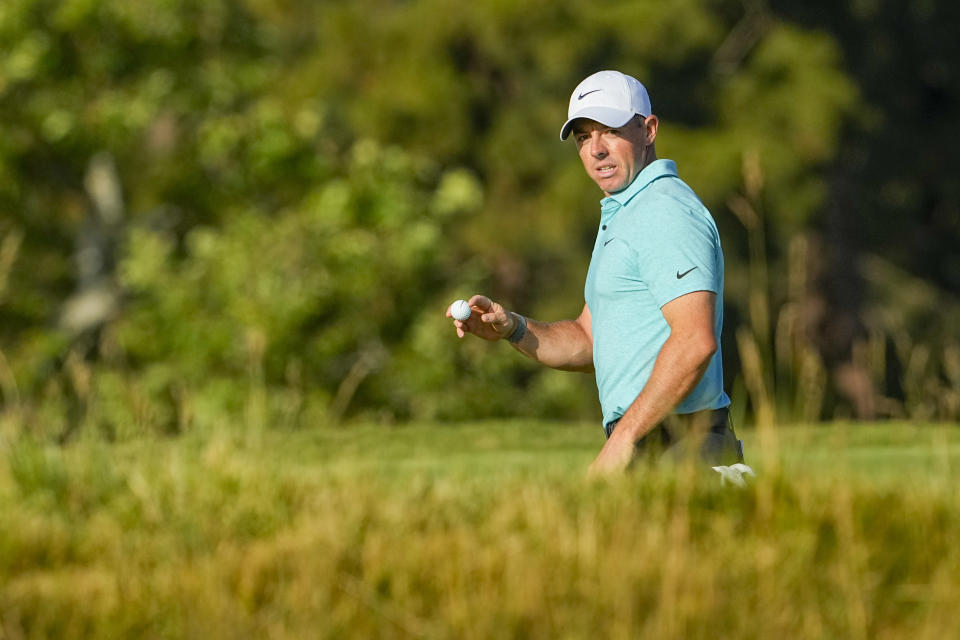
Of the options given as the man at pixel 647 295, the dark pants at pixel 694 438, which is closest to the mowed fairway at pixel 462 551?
the dark pants at pixel 694 438

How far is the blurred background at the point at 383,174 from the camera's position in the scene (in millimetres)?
18641

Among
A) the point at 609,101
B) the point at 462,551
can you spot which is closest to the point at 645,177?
the point at 609,101

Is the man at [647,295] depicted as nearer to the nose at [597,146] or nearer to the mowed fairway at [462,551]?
the nose at [597,146]

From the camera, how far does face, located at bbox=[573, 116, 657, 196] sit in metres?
4.62

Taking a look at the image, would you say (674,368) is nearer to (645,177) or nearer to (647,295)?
(647,295)

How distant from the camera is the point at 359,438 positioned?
1107 centimetres

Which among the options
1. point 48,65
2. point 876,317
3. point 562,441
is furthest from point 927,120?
point 562,441

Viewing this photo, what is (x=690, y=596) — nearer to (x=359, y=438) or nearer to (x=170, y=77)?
(x=359, y=438)

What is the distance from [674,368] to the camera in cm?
416

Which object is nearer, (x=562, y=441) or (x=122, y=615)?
(x=122, y=615)

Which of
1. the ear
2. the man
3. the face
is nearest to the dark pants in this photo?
the man

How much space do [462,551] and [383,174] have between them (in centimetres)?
1595

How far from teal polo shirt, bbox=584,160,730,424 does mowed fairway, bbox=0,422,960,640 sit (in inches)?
11.2

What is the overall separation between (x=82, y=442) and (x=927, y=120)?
2345 centimetres
